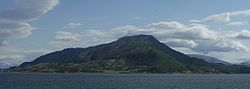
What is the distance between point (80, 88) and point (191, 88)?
1748 inches

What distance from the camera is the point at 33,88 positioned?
546ft

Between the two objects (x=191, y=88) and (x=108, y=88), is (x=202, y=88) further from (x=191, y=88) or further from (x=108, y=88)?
(x=108, y=88)

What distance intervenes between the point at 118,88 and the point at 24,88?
36.6 metres

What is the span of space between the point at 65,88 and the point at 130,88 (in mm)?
25435

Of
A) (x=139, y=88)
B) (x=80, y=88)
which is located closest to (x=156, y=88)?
(x=139, y=88)

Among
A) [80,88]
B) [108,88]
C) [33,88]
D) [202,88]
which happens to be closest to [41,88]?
[33,88]

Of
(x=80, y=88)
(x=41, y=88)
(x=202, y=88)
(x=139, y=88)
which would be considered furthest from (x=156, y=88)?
(x=41, y=88)

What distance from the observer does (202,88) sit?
174000mm

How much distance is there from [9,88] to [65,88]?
2174 cm

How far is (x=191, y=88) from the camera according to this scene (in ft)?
570

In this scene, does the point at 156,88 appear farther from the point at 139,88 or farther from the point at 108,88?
the point at 108,88

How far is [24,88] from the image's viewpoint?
551 ft

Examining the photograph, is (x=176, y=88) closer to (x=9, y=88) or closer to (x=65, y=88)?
(x=65, y=88)

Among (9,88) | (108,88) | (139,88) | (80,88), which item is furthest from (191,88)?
(9,88)
